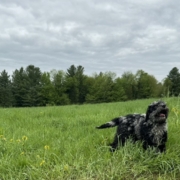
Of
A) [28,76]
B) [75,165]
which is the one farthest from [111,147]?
[28,76]

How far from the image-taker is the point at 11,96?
53.1m

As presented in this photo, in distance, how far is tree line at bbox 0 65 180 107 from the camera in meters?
54.5

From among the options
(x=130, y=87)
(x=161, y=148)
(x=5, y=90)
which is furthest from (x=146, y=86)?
(x=161, y=148)

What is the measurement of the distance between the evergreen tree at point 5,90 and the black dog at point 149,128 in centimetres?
4933

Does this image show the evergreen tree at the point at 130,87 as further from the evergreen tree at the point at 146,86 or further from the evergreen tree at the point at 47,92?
the evergreen tree at the point at 47,92

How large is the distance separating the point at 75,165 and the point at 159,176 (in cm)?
107

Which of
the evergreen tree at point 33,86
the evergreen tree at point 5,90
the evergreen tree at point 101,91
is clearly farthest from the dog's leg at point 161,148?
the evergreen tree at point 33,86

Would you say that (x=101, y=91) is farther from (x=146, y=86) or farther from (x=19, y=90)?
(x=19, y=90)

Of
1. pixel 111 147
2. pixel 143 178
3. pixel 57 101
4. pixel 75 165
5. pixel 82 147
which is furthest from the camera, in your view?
pixel 57 101

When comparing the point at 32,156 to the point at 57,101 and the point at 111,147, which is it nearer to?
the point at 111,147

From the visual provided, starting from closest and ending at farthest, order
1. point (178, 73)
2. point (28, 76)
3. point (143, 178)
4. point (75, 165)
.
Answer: point (143, 178) → point (75, 165) → point (178, 73) → point (28, 76)

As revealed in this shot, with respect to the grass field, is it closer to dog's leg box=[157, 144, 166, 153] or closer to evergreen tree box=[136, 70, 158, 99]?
dog's leg box=[157, 144, 166, 153]

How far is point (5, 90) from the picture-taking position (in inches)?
2034

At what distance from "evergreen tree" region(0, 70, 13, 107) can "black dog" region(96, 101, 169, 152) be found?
49.3 m
